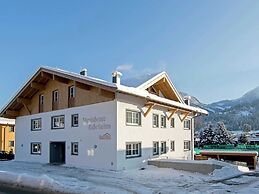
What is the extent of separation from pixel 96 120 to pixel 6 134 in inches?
1008

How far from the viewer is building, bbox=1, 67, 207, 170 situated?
67.4ft

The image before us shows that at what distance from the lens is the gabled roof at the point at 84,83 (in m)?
19.9

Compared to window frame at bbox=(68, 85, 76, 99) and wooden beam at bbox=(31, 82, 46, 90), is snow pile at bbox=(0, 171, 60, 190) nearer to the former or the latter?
window frame at bbox=(68, 85, 76, 99)

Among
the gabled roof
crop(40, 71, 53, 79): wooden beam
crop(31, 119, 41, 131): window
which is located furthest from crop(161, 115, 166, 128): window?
crop(31, 119, 41, 131): window

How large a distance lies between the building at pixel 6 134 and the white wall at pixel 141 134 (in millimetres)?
23909

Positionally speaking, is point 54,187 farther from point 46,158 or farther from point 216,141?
point 216,141

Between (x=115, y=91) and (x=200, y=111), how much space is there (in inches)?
543

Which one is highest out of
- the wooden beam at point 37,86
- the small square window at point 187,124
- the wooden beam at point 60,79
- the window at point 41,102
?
the wooden beam at point 60,79

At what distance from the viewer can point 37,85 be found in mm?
26156

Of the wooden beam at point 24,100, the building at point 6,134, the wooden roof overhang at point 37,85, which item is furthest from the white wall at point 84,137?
the building at point 6,134

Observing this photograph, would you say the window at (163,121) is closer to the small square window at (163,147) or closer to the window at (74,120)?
the small square window at (163,147)

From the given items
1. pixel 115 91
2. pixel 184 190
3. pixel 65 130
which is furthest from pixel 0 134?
pixel 184 190

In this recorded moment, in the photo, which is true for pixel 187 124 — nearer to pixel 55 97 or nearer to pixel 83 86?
pixel 83 86

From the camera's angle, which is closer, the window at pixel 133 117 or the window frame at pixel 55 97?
the window at pixel 133 117
